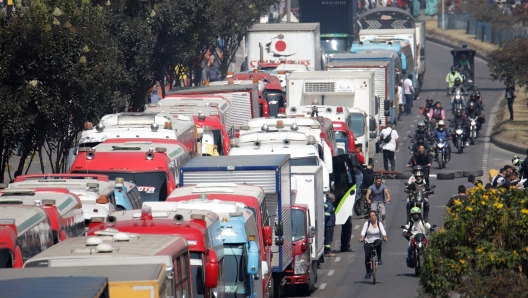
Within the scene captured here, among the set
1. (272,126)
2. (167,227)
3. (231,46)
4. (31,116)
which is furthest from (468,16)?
(167,227)

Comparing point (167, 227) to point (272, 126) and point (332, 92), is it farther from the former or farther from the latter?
point (332, 92)

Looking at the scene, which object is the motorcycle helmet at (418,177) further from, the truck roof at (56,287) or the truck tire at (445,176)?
the truck roof at (56,287)

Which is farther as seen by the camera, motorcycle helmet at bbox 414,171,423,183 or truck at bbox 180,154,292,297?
motorcycle helmet at bbox 414,171,423,183

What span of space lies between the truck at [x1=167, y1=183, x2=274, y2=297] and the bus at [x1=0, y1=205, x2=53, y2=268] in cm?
267

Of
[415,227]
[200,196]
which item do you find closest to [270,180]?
[200,196]

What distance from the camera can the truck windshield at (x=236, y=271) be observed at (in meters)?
15.6

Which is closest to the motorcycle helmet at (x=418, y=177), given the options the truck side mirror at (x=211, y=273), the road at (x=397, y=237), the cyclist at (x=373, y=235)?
the road at (x=397, y=237)

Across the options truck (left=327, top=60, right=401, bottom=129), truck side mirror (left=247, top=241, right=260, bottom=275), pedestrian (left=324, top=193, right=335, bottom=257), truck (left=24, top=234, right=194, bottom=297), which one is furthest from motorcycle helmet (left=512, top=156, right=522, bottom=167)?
truck (left=327, top=60, right=401, bottom=129)

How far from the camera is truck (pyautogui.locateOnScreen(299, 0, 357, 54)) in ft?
187

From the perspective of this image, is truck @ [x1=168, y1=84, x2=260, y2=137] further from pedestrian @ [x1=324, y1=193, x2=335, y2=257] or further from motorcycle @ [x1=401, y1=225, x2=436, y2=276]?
motorcycle @ [x1=401, y1=225, x2=436, y2=276]

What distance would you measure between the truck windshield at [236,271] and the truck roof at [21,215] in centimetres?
229

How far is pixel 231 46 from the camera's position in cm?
5319

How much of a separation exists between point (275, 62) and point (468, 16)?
159 feet

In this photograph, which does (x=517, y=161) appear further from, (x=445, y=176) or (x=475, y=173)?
(x=475, y=173)
